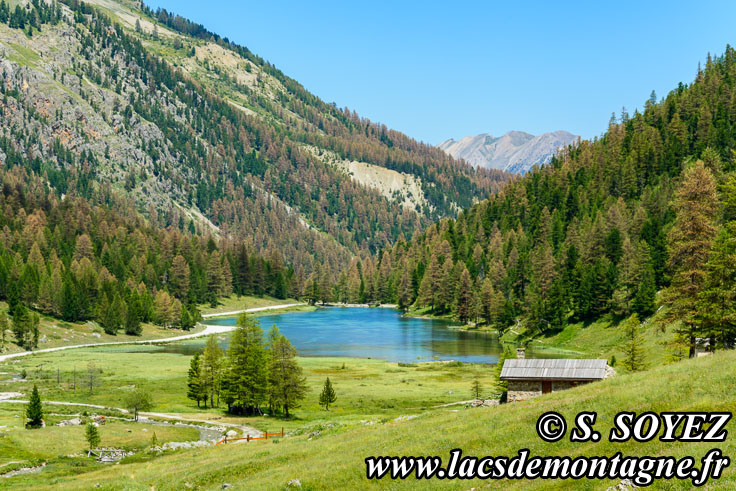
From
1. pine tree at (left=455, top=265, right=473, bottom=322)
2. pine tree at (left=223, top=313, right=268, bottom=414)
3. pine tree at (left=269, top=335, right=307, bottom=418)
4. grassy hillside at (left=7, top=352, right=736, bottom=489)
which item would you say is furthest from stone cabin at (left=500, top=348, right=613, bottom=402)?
pine tree at (left=455, top=265, right=473, bottom=322)

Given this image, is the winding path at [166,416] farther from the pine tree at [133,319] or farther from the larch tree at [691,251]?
the pine tree at [133,319]

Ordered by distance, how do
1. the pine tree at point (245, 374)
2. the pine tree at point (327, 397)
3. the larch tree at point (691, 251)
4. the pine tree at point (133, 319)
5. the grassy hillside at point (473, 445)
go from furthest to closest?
the pine tree at point (133, 319) → the pine tree at point (327, 397) → the pine tree at point (245, 374) → the larch tree at point (691, 251) → the grassy hillside at point (473, 445)

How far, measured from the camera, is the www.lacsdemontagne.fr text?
17.3m

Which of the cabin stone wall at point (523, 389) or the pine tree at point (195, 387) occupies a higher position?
the cabin stone wall at point (523, 389)

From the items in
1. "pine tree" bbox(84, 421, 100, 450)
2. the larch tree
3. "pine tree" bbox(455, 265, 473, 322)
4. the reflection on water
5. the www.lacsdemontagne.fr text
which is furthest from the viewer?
"pine tree" bbox(455, 265, 473, 322)

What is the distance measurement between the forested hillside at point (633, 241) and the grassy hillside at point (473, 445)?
28.4 meters

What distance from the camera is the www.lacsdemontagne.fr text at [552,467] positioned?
56.9 feet

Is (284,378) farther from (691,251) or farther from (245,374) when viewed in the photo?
(691,251)

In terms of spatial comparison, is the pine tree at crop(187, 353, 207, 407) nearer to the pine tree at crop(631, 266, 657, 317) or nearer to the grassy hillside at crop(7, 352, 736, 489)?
the grassy hillside at crop(7, 352, 736, 489)

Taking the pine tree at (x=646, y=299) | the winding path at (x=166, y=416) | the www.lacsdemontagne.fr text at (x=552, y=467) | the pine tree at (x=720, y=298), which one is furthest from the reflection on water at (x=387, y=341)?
the www.lacsdemontagne.fr text at (x=552, y=467)

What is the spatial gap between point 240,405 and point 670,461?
58581mm

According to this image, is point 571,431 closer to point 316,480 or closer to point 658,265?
point 316,480
